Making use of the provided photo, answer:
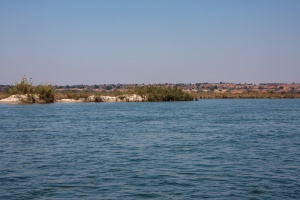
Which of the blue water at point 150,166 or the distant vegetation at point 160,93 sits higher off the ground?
the distant vegetation at point 160,93

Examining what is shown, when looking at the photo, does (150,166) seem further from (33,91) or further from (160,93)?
(160,93)

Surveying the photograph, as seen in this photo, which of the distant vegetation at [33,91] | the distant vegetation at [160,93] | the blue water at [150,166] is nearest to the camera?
the blue water at [150,166]

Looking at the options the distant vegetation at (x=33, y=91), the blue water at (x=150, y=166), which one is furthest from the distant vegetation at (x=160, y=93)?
the blue water at (x=150, y=166)

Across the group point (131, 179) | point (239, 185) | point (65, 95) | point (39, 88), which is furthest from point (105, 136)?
point (65, 95)

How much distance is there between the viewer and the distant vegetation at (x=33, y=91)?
267ft

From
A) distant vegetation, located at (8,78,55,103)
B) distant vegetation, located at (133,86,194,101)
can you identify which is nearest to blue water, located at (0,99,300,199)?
distant vegetation, located at (8,78,55,103)

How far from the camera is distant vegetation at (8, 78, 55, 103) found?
267ft

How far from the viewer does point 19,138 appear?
28.7 metres

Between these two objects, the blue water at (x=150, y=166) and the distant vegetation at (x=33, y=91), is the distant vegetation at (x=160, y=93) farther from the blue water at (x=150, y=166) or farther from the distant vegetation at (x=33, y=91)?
the blue water at (x=150, y=166)

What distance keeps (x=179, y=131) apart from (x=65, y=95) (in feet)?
233

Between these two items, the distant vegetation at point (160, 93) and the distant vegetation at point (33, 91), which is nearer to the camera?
the distant vegetation at point (33, 91)

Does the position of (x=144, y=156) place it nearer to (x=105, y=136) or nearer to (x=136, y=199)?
(x=136, y=199)

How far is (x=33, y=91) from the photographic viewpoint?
81.8 meters

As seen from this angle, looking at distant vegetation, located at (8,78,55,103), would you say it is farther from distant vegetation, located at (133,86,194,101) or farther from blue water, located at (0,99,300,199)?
blue water, located at (0,99,300,199)
